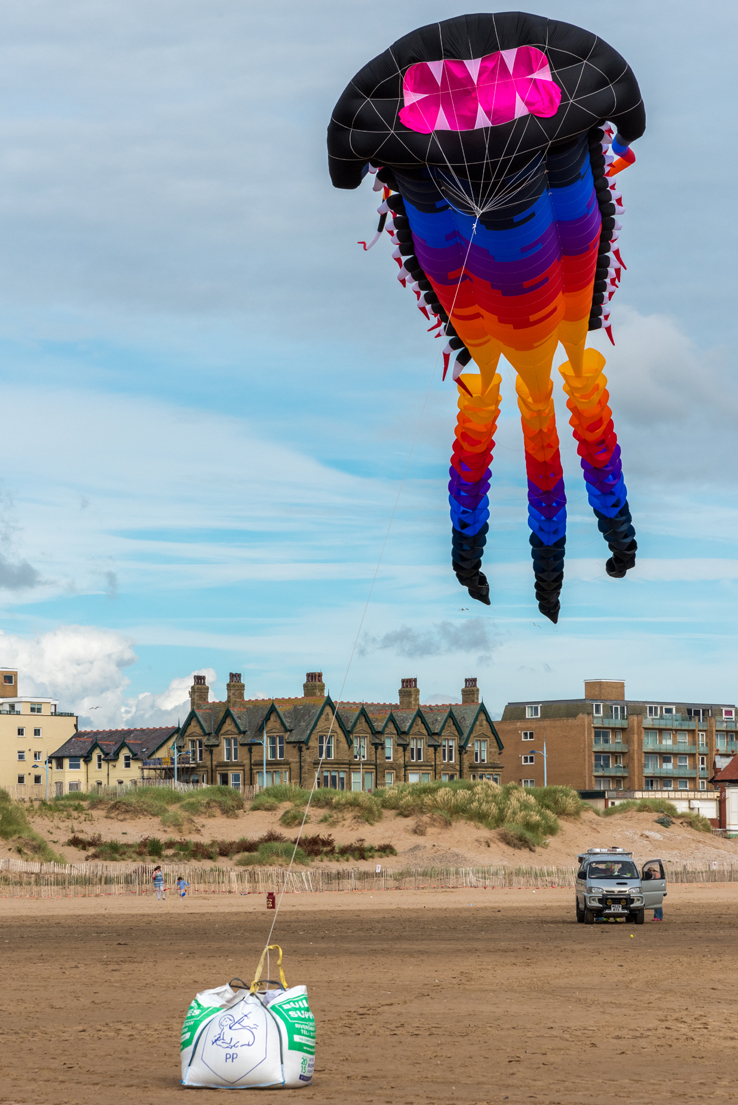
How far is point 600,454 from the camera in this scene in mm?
15766

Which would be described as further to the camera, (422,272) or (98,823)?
(98,823)

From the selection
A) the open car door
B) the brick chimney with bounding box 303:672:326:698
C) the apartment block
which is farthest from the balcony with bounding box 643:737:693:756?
the open car door

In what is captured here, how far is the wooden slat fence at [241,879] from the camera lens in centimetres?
4188

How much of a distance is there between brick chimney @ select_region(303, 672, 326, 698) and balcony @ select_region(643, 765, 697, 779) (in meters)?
38.5

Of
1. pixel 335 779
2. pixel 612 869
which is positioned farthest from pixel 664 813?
pixel 612 869

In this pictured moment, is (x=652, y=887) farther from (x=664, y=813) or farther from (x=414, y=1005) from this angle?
(x=664, y=813)

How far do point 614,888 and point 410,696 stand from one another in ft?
161

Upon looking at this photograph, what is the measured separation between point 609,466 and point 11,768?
286 ft

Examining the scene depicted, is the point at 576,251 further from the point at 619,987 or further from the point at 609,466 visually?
the point at 619,987

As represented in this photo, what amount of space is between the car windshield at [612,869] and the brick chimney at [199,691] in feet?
164

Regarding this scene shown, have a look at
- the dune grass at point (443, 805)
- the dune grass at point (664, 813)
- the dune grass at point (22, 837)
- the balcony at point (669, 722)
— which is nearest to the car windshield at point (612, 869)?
Result: the dune grass at point (22, 837)

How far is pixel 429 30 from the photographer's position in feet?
33.2

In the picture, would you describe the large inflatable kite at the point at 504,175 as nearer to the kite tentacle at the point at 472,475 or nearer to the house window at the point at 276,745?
the kite tentacle at the point at 472,475

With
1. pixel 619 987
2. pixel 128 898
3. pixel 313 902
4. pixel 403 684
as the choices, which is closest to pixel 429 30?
pixel 619 987
